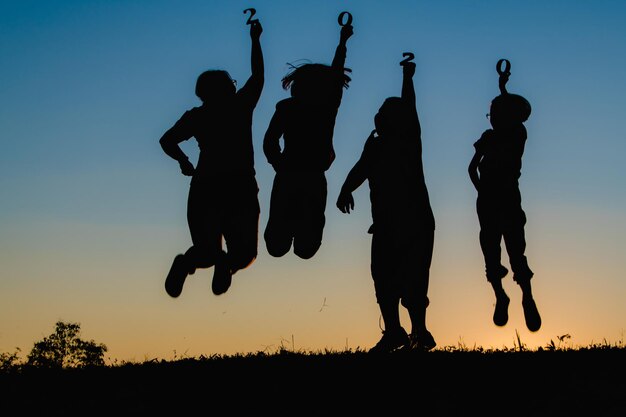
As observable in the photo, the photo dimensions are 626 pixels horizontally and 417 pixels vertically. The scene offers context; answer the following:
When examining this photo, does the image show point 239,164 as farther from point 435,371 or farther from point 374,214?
point 435,371

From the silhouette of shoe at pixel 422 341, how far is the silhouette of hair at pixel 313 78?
10.2ft

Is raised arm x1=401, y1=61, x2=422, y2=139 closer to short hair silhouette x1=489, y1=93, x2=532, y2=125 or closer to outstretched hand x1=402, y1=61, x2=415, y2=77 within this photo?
outstretched hand x1=402, y1=61, x2=415, y2=77

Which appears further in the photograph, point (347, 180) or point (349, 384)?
point (347, 180)

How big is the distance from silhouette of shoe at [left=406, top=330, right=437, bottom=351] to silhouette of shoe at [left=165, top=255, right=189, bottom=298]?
9.00 ft

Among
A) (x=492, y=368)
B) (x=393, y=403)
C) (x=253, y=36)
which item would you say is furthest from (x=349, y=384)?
(x=253, y=36)

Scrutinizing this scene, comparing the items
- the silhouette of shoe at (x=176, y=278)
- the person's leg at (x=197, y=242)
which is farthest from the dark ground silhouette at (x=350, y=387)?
the person's leg at (x=197, y=242)

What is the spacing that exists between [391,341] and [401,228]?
4.27 feet

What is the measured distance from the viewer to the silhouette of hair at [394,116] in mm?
11648

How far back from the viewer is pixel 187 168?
11594mm

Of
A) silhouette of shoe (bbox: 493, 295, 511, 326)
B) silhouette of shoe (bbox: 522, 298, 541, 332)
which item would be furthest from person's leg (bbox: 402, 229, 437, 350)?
silhouette of shoe (bbox: 522, 298, 541, 332)

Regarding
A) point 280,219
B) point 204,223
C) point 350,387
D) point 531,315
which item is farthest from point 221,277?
point 531,315

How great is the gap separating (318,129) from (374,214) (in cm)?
126

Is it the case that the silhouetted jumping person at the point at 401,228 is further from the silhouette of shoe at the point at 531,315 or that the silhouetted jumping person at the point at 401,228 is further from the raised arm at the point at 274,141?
the silhouette of shoe at the point at 531,315

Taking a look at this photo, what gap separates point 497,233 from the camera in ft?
42.2
